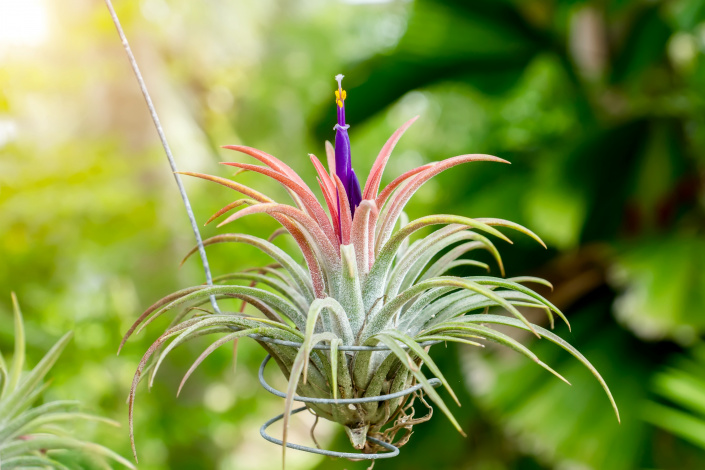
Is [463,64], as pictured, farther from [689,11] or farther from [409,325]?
[409,325]

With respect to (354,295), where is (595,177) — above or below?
below

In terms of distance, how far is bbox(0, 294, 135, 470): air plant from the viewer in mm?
493

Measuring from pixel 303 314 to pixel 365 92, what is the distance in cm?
174

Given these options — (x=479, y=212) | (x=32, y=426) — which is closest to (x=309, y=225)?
(x=32, y=426)

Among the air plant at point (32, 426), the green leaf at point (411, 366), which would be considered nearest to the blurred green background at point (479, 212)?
the air plant at point (32, 426)

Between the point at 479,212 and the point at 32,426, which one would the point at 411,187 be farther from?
the point at 479,212

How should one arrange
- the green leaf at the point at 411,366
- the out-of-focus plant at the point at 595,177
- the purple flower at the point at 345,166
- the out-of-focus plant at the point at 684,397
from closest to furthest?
the green leaf at the point at 411,366 → the purple flower at the point at 345,166 → the out-of-focus plant at the point at 684,397 → the out-of-focus plant at the point at 595,177

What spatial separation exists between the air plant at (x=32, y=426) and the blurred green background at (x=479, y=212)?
97 cm

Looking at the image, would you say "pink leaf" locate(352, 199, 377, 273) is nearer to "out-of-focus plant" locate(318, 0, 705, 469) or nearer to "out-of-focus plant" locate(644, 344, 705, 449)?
"out-of-focus plant" locate(644, 344, 705, 449)

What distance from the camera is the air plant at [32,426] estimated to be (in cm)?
49

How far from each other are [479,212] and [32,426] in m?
1.66

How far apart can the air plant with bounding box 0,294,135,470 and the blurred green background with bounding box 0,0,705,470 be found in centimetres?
97

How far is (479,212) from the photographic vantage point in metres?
2.00

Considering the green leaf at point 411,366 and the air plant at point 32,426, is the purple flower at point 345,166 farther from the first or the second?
the air plant at point 32,426
